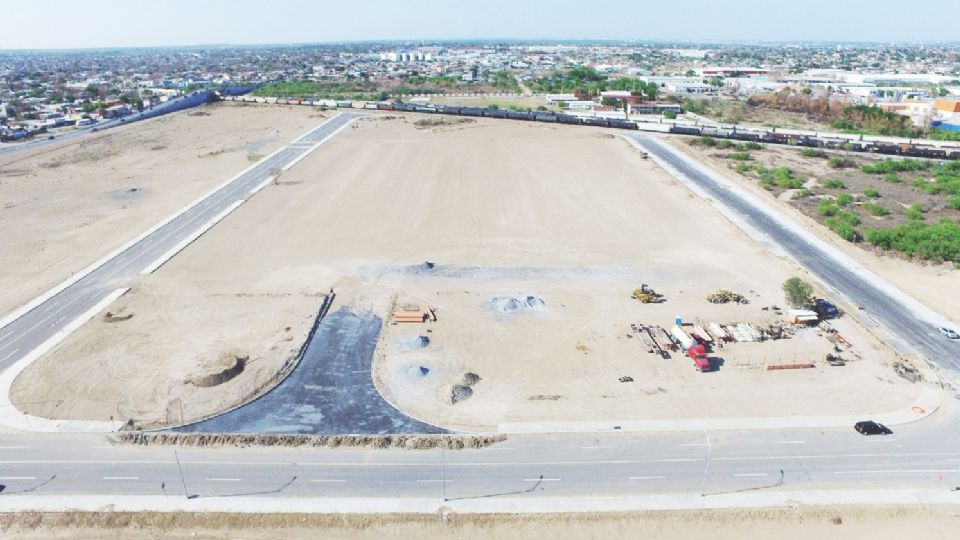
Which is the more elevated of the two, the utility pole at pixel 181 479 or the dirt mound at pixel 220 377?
the dirt mound at pixel 220 377

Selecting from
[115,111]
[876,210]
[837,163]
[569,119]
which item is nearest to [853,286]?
[876,210]

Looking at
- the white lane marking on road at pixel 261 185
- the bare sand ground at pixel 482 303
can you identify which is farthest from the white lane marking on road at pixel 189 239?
the white lane marking on road at pixel 261 185

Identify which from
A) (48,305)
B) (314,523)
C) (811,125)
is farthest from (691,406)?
(811,125)

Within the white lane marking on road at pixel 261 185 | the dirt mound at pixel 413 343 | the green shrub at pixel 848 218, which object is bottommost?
the dirt mound at pixel 413 343

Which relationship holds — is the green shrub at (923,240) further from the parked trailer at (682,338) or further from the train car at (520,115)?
the train car at (520,115)

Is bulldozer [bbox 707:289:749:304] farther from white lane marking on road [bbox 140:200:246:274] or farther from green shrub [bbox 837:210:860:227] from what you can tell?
white lane marking on road [bbox 140:200:246:274]
